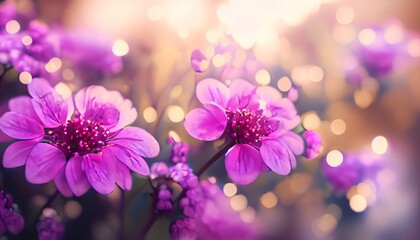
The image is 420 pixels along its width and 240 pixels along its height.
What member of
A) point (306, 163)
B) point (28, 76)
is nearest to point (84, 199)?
point (28, 76)

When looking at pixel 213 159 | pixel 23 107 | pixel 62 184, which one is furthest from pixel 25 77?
pixel 213 159

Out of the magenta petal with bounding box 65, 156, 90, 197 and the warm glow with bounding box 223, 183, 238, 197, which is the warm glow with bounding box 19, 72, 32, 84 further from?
the warm glow with bounding box 223, 183, 238, 197

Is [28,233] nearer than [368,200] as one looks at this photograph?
Yes

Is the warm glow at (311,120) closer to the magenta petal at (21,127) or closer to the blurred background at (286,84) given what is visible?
the blurred background at (286,84)

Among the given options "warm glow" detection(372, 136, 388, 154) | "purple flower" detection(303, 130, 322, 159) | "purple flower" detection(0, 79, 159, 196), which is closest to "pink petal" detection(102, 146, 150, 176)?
"purple flower" detection(0, 79, 159, 196)

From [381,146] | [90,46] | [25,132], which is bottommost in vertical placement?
[25,132]

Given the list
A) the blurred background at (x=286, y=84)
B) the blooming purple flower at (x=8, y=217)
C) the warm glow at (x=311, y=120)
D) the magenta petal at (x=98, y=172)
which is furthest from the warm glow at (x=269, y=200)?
the blooming purple flower at (x=8, y=217)

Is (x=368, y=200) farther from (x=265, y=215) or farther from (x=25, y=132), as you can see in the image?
(x=25, y=132)
